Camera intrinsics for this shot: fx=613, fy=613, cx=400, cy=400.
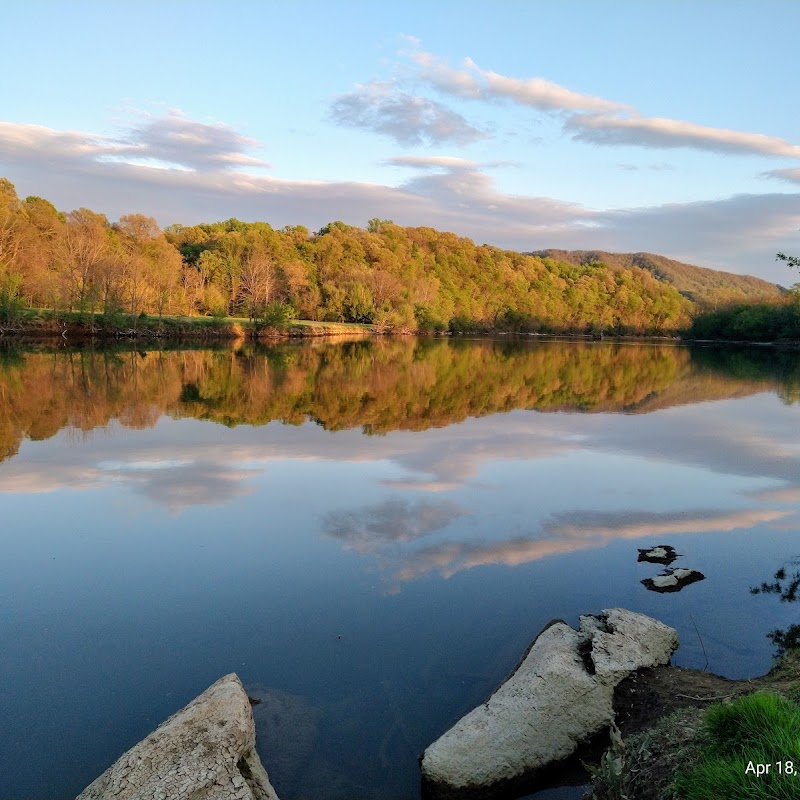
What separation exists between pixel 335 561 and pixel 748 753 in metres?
6.35

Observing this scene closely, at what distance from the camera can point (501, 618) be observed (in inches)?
297

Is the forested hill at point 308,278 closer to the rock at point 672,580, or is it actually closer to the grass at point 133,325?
the grass at point 133,325

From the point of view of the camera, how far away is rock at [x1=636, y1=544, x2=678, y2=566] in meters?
9.53

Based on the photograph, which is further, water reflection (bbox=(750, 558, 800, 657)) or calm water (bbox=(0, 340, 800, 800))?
water reflection (bbox=(750, 558, 800, 657))

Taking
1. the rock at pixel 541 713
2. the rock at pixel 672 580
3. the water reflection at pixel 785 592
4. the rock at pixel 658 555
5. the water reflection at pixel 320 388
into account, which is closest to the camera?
the rock at pixel 541 713

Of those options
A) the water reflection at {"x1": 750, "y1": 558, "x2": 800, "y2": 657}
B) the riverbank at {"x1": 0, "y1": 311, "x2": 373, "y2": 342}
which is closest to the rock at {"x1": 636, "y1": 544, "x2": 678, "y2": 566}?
the water reflection at {"x1": 750, "y1": 558, "x2": 800, "y2": 657}

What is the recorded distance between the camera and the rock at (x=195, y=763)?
3.96m

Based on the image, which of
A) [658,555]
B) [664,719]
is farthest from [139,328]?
[664,719]

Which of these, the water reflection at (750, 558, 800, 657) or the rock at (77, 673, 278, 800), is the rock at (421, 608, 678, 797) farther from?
the water reflection at (750, 558, 800, 657)

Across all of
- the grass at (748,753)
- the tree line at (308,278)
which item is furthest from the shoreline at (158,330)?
the grass at (748,753)

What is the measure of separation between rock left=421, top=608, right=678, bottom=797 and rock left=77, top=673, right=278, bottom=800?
1397mm

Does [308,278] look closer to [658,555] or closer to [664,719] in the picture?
[658,555]

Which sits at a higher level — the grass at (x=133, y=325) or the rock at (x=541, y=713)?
the grass at (x=133, y=325)

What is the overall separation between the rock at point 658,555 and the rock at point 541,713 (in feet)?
11.5
